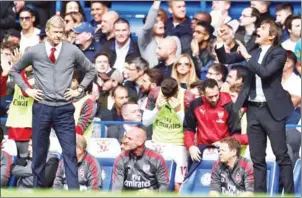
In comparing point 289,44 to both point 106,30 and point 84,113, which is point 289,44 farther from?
point 84,113

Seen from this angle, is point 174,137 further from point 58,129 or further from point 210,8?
point 210,8

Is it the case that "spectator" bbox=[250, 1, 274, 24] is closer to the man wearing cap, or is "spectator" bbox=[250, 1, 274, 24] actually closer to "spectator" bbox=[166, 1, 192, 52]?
"spectator" bbox=[166, 1, 192, 52]

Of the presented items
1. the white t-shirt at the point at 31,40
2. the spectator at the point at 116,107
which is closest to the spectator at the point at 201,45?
the spectator at the point at 116,107

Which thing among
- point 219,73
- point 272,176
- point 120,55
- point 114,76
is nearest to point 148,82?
point 114,76

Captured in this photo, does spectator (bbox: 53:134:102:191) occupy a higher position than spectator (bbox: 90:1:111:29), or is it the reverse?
spectator (bbox: 90:1:111:29)

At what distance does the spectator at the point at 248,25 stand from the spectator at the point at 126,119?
72.8 inches

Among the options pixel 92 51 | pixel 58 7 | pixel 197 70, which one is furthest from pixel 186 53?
pixel 58 7

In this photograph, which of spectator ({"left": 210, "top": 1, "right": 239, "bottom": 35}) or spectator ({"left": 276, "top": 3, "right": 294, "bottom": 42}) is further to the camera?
spectator ({"left": 210, "top": 1, "right": 239, "bottom": 35})

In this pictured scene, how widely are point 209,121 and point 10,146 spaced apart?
2.47 m

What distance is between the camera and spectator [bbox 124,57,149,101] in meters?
13.5

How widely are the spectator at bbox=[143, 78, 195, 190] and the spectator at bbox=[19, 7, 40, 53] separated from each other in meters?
2.96

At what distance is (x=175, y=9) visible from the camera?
1452cm

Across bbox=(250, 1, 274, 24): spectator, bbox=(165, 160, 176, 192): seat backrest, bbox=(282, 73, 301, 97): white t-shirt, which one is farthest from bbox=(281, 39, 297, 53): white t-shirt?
bbox=(165, 160, 176, 192): seat backrest

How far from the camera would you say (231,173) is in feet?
37.4
